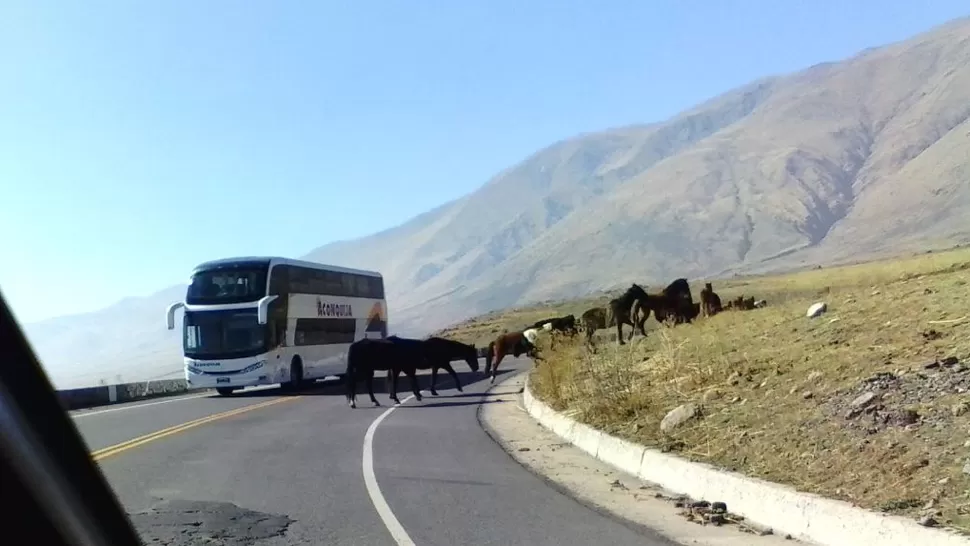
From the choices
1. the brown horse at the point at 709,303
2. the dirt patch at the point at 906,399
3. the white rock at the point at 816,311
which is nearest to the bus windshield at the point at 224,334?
the brown horse at the point at 709,303

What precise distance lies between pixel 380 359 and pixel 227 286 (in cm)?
676

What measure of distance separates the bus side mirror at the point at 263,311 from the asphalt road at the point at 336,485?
761cm

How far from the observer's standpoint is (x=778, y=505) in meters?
7.89

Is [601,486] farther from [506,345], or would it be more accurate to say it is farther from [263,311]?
[263,311]

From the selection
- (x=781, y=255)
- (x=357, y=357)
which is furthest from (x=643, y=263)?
(x=357, y=357)

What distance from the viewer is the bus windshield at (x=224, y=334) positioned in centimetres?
2686

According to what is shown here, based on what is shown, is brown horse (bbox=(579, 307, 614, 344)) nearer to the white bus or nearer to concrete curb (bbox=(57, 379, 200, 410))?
the white bus

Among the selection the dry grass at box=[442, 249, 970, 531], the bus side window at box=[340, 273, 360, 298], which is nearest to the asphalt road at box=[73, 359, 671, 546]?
the dry grass at box=[442, 249, 970, 531]

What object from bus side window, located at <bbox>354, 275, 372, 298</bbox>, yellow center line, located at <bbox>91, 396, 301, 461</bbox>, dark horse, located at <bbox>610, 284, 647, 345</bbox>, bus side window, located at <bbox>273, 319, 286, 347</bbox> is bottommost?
yellow center line, located at <bbox>91, 396, 301, 461</bbox>

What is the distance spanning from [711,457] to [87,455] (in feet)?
21.9

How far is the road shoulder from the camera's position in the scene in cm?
781

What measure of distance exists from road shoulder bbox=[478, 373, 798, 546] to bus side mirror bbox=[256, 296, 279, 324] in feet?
36.9

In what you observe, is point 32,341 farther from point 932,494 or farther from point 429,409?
point 429,409

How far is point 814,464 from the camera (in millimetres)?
8562
